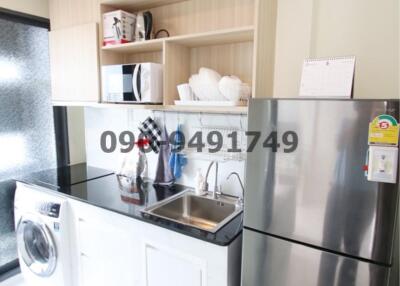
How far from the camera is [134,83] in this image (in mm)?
1860

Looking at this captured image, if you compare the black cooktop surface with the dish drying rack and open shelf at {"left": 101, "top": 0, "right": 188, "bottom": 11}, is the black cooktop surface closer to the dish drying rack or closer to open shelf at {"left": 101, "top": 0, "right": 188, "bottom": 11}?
the dish drying rack

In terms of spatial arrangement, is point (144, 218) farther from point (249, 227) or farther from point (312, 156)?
point (312, 156)

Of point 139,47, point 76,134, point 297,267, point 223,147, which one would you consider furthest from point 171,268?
point 76,134

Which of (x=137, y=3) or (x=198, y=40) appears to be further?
(x=137, y=3)

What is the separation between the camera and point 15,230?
241cm

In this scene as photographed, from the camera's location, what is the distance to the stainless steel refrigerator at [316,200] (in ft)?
3.31

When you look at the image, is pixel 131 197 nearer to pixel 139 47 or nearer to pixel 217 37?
pixel 139 47

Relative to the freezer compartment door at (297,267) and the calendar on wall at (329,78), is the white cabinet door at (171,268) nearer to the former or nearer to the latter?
the freezer compartment door at (297,267)

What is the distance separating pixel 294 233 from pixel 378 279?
324 millimetres

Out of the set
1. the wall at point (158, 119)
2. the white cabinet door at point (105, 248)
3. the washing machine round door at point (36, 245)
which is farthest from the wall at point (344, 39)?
the washing machine round door at point (36, 245)

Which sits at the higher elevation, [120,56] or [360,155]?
[120,56]

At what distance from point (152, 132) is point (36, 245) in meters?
1.30

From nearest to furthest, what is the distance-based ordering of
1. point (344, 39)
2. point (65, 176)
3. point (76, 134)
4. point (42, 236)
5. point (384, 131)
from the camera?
point (384, 131) → point (344, 39) → point (42, 236) → point (65, 176) → point (76, 134)

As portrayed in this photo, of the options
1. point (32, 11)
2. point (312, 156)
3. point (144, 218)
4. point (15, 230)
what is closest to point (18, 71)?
point (32, 11)
